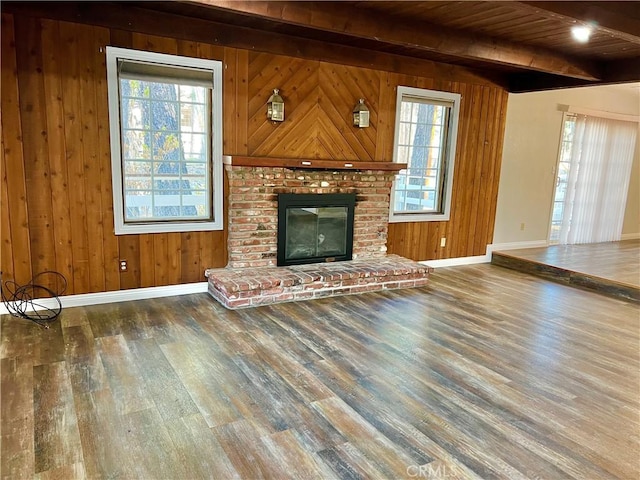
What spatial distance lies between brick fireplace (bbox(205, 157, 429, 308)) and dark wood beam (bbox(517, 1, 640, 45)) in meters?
2.39

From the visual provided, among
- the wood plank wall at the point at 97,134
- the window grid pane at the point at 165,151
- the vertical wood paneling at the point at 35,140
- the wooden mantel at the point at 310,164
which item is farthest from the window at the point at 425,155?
the vertical wood paneling at the point at 35,140

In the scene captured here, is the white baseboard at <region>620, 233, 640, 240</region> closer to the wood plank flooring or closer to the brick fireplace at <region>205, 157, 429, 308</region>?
the wood plank flooring

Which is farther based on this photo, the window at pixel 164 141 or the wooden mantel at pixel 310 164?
the wooden mantel at pixel 310 164

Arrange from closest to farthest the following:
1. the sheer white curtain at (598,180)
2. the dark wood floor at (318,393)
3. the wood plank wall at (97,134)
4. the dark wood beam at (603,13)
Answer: the dark wood floor at (318,393) → the dark wood beam at (603,13) → the wood plank wall at (97,134) → the sheer white curtain at (598,180)

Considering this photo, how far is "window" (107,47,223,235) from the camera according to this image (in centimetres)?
399

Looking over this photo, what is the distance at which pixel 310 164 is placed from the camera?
185 inches

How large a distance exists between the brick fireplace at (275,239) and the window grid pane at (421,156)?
1.69 feet

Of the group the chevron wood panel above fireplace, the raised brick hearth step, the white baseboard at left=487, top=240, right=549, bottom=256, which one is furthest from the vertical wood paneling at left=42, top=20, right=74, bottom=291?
the white baseboard at left=487, top=240, right=549, bottom=256

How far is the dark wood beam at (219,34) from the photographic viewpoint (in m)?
3.63

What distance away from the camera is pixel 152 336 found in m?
3.42

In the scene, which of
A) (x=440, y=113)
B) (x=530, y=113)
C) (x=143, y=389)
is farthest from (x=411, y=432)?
(x=530, y=113)

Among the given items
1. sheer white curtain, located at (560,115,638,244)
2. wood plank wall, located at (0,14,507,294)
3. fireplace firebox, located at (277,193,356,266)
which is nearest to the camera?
wood plank wall, located at (0,14,507,294)

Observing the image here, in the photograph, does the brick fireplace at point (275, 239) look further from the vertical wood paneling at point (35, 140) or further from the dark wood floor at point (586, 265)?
the dark wood floor at point (586, 265)

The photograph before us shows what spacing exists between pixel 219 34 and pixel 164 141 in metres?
1.15
